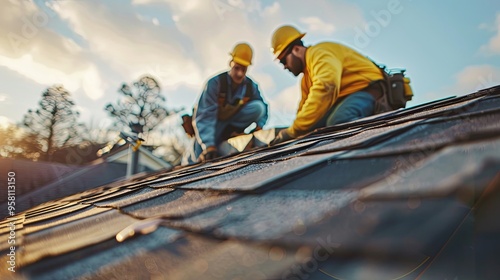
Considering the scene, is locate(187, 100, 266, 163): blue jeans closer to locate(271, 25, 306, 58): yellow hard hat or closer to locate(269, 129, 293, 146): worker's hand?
locate(271, 25, 306, 58): yellow hard hat

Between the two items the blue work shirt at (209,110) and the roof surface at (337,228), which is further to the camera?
the blue work shirt at (209,110)

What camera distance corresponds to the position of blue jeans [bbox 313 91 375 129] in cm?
303

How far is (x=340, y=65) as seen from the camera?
3.00 metres

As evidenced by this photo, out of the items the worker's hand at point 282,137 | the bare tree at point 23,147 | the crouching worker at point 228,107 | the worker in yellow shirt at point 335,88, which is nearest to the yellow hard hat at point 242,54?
the crouching worker at point 228,107

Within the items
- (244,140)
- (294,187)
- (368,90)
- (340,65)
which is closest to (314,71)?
(340,65)

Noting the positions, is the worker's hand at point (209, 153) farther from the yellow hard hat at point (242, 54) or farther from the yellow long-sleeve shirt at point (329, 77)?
the yellow hard hat at point (242, 54)

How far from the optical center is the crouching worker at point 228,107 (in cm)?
440

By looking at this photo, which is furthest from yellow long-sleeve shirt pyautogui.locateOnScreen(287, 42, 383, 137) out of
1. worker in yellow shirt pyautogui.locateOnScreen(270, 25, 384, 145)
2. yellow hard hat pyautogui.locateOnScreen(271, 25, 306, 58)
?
yellow hard hat pyautogui.locateOnScreen(271, 25, 306, 58)

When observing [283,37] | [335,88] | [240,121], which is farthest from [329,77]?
[240,121]

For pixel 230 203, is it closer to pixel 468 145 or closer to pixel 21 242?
pixel 468 145

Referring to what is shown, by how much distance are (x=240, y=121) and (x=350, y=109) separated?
233 cm

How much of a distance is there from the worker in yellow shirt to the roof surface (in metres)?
2.10

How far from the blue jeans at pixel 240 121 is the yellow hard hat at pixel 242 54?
0.68m

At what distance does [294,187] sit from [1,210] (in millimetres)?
7036
